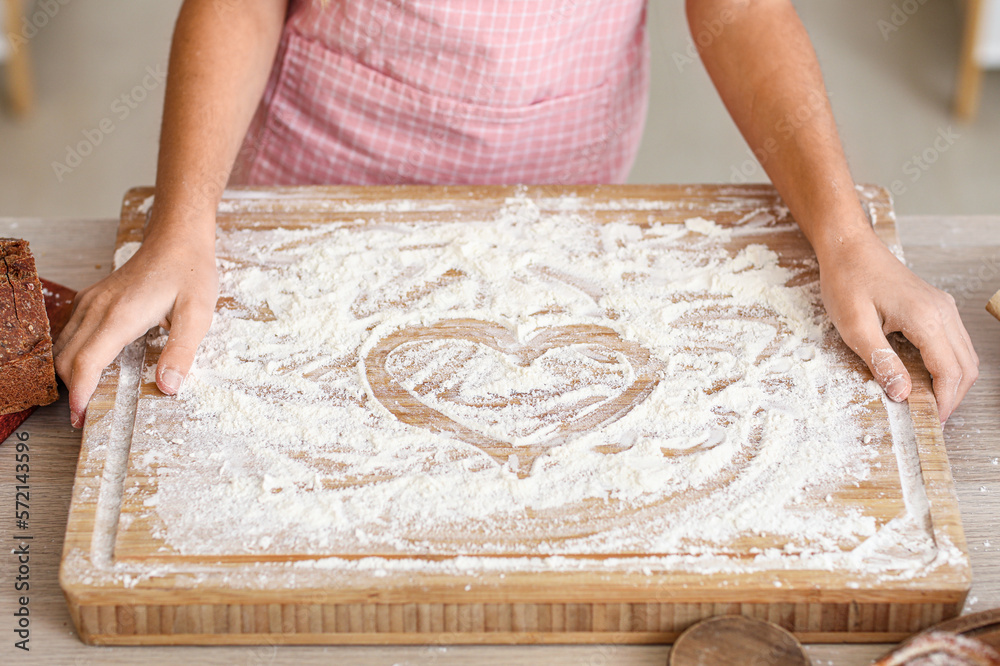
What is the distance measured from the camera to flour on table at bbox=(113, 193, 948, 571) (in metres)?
0.81

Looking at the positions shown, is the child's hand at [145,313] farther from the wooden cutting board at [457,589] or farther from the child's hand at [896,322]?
the child's hand at [896,322]

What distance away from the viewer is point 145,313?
3.19ft

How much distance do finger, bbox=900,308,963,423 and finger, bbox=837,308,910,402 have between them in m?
0.03

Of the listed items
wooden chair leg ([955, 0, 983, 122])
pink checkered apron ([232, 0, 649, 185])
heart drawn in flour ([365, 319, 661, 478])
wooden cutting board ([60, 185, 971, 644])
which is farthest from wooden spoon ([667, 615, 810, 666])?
wooden chair leg ([955, 0, 983, 122])

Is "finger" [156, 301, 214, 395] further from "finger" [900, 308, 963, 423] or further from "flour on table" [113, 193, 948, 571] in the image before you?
"finger" [900, 308, 963, 423]

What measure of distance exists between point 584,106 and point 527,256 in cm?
35

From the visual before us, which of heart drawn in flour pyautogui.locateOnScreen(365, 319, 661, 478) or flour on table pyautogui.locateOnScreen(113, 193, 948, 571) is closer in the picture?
flour on table pyautogui.locateOnScreen(113, 193, 948, 571)

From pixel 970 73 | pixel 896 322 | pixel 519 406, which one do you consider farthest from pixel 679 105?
pixel 519 406

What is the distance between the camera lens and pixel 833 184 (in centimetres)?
109

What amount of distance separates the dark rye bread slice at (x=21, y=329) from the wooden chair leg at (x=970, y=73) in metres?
2.92

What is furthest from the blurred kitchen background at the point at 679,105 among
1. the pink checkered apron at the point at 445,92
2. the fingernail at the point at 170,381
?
the fingernail at the point at 170,381

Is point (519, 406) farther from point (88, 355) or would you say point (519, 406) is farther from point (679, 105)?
point (679, 105)

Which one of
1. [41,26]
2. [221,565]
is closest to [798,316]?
[221,565]

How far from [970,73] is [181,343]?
2.87 metres
